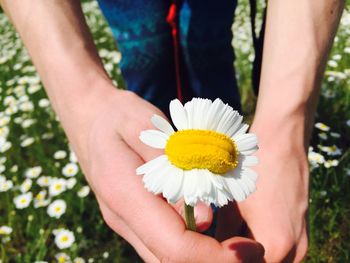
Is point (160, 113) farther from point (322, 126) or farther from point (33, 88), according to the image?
point (33, 88)

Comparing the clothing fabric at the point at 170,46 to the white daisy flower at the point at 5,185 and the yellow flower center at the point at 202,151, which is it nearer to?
the white daisy flower at the point at 5,185

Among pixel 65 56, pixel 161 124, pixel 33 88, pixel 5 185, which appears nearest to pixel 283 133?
pixel 161 124

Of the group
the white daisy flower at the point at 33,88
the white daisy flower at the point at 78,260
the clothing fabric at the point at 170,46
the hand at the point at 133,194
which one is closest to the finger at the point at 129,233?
the hand at the point at 133,194

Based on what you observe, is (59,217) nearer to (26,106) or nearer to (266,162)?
(26,106)

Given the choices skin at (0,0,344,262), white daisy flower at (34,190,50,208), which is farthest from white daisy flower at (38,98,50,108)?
skin at (0,0,344,262)

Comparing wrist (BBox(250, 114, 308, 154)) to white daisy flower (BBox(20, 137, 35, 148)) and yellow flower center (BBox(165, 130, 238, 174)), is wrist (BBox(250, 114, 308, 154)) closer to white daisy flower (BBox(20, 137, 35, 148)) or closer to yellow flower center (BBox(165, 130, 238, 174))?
yellow flower center (BBox(165, 130, 238, 174))

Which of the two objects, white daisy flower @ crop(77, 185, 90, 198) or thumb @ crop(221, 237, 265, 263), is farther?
white daisy flower @ crop(77, 185, 90, 198)

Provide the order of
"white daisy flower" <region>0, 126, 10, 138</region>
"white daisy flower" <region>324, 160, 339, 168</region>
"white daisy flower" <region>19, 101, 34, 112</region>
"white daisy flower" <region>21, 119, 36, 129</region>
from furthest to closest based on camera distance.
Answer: "white daisy flower" <region>19, 101, 34, 112</region>
"white daisy flower" <region>21, 119, 36, 129</region>
"white daisy flower" <region>0, 126, 10, 138</region>
"white daisy flower" <region>324, 160, 339, 168</region>
